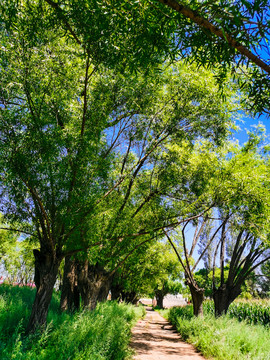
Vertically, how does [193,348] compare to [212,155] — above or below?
below

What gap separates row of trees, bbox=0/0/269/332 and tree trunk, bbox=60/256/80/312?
4.25 feet

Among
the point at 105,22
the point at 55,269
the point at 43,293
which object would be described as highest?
the point at 105,22

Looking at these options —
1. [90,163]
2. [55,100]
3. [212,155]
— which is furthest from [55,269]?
[212,155]

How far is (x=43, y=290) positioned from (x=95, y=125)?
13.5 feet

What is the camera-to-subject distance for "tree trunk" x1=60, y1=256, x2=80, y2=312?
11.0 meters

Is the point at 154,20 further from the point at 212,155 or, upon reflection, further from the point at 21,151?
the point at 212,155

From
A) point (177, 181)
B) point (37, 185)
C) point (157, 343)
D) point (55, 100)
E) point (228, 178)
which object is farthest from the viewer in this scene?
point (157, 343)

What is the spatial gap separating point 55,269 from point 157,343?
849 cm

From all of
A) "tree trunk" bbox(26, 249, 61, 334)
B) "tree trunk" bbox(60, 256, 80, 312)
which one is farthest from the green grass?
"tree trunk" bbox(60, 256, 80, 312)

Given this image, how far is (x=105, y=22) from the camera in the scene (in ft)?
8.34

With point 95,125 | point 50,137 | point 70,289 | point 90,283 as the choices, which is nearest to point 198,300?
point 90,283

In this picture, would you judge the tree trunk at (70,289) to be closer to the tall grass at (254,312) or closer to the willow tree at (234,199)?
the willow tree at (234,199)

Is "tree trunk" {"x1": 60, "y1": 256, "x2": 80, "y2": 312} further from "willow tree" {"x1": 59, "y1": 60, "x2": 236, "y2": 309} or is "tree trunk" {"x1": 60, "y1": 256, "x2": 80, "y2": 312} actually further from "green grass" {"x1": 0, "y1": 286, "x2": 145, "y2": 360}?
"green grass" {"x1": 0, "y1": 286, "x2": 145, "y2": 360}

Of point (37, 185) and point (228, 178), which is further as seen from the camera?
point (228, 178)
